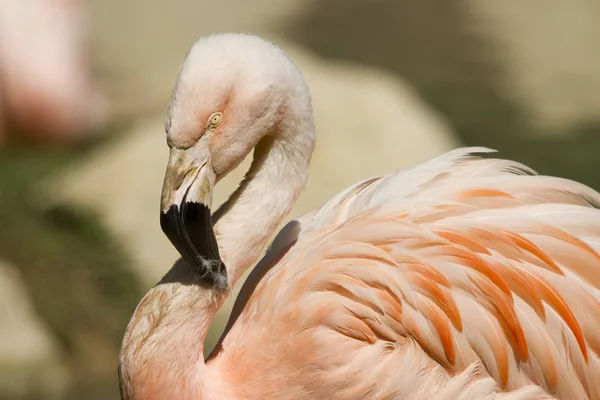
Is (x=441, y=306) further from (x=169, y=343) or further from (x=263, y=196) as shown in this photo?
(x=169, y=343)

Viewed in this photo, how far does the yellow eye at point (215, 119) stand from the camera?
2.87 metres

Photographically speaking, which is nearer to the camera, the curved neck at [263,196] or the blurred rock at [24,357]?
the curved neck at [263,196]

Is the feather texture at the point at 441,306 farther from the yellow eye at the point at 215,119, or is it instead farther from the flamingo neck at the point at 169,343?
the yellow eye at the point at 215,119

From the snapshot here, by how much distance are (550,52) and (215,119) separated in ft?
24.8

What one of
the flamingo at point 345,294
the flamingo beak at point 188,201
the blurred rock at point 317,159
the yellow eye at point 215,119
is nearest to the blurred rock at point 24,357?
the blurred rock at point 317,159

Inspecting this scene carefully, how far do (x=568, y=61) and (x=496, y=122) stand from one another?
1.92 meters

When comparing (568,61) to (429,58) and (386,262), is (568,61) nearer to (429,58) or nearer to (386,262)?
(429,58)

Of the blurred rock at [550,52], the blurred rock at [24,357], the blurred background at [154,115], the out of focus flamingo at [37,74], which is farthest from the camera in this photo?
the blurred rock at [550,52]

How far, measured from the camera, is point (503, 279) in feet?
10.00

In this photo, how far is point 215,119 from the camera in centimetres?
288

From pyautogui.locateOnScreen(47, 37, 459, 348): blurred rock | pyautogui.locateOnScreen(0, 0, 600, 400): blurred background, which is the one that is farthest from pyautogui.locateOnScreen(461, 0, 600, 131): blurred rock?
pyautogui.locateOnScreen(47, 37, 459, 348): blurred rock

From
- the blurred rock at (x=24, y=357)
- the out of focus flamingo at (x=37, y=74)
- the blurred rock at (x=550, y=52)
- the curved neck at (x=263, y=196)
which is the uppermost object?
the out of focus flamingo at (x=37, y=74)

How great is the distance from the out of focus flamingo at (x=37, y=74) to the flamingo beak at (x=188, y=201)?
4852 mm

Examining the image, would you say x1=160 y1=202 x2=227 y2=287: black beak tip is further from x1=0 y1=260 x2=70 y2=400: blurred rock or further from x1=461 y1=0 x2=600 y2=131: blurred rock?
x1=461 y1=0 x2=600 y2=131: blurred rock
